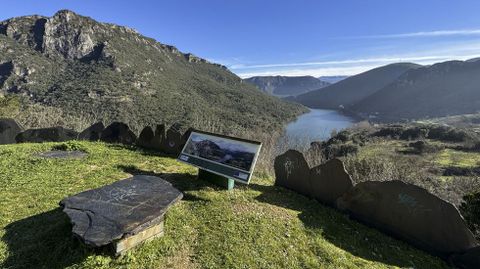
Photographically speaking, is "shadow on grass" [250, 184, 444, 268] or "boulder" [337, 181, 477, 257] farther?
"boulder" [337, 181, 477, 257]

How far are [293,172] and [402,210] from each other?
3.82 metres

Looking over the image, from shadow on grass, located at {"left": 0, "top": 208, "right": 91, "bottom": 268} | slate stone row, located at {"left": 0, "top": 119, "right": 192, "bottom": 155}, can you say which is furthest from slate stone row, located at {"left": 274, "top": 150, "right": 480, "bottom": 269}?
shadow on grass, located at {"left": 0, "top": 208, "right": 91, "bottom": 268}

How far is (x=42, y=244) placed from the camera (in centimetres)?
616

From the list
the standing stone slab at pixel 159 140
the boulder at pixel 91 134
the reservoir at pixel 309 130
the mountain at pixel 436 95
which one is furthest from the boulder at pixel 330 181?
the mountain at pixel 436 95

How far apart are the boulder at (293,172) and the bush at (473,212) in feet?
14.1

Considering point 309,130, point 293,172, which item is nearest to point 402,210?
point 293,172

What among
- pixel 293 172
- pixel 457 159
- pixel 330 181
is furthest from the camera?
pixel 457 159

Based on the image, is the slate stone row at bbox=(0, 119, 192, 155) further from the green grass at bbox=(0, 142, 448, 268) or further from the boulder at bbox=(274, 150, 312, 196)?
the boulder at bbox=(274, 150, 312, 196)

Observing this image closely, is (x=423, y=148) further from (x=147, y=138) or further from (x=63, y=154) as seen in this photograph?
(x=63, y=154)

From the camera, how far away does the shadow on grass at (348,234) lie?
24.6 ft

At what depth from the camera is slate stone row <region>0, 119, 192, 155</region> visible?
15.2m

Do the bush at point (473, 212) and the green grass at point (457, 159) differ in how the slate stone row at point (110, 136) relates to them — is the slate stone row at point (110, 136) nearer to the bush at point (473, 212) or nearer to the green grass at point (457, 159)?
the bush at point (473, 212)

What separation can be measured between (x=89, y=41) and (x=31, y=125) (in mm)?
94163

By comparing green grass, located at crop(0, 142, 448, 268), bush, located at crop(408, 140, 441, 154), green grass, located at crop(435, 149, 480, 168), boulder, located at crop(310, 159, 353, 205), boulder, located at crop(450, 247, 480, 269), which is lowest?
green grass, located at crop(435, 149, 480, 168)
